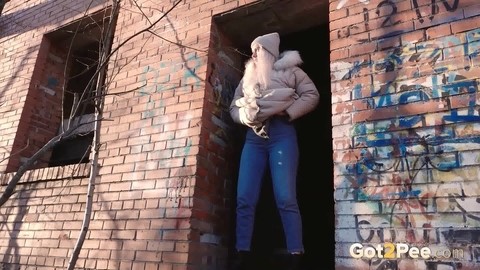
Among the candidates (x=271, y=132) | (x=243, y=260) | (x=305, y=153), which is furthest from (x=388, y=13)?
(x=243, y=260)

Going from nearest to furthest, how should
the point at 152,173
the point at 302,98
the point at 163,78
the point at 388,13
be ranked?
the point at 388,13 < the point at 302,98 < the point at 152,173 < the point at 163,78

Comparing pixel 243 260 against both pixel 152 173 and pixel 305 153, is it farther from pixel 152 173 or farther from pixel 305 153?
pixel 305 153

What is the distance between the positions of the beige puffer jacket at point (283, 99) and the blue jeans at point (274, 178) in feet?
0.45

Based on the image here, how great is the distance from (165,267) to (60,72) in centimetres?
320

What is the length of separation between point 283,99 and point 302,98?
0.17 metres

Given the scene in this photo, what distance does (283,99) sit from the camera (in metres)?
3.04

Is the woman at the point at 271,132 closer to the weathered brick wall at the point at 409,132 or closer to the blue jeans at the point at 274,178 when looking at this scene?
the blue jeans at the point at 274,178

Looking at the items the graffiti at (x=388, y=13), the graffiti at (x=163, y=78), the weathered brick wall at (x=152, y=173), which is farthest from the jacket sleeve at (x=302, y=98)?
the graffiti at (x=163, y=78)

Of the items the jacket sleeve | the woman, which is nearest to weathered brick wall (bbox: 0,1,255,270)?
the woman

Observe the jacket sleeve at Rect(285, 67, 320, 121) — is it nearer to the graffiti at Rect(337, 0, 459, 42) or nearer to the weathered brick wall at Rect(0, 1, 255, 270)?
the graffiti at Rect(337, 0, 459, 42)

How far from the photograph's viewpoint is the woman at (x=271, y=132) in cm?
292

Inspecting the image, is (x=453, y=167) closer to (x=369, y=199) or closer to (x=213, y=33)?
(x=369, y=199)

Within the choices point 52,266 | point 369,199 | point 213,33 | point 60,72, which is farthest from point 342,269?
point 60,72

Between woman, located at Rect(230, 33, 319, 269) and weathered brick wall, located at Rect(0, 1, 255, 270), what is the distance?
0.93 feet
